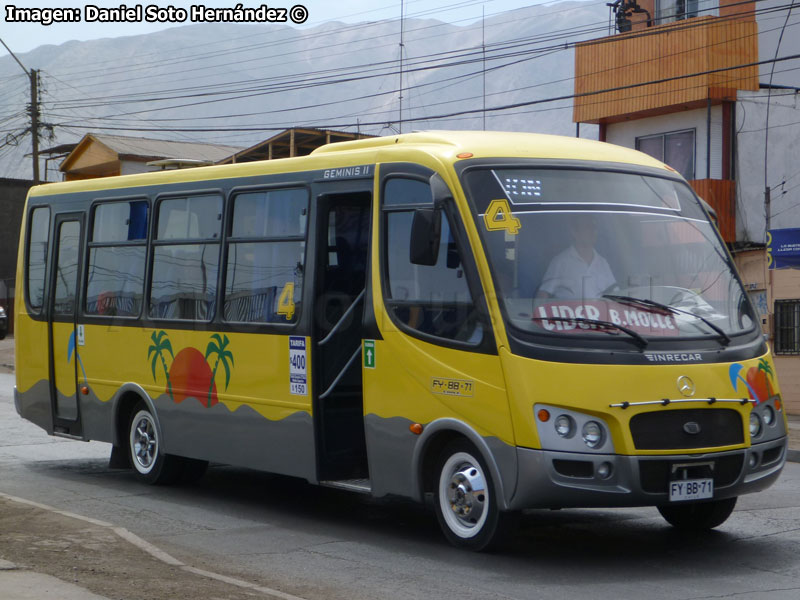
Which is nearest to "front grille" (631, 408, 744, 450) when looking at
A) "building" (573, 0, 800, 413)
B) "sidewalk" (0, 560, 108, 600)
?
"sidewalk" (0, 560, 108, 600)

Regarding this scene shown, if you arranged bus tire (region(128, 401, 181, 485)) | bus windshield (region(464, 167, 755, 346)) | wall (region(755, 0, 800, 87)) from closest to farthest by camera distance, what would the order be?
bus windshield (region(464, 167, 755, 346))
bus tire (region(128, 401, 181, 485))
wall (region(755, 0, 800, 87))

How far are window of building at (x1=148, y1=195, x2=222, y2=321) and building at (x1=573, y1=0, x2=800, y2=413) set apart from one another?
49.4 feet

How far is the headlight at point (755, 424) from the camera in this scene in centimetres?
821

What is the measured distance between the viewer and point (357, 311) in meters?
9.51

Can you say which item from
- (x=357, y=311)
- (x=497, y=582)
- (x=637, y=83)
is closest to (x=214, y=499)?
(x=357, y=311)

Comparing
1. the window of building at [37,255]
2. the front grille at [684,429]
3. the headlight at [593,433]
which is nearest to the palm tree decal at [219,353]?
the window of building at [37,255]

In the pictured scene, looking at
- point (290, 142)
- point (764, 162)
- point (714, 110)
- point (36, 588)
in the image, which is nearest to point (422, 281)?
point (36, 588)

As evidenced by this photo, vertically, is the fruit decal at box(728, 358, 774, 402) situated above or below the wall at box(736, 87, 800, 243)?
below

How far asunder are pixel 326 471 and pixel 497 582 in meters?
2.50

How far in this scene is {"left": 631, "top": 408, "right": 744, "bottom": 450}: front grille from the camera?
7754mm

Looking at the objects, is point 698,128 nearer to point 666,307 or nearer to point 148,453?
point 148,453

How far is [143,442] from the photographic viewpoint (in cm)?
1204

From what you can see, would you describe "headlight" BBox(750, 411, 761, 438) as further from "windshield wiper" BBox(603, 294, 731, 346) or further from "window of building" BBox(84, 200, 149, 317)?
"window of building" BBox(84, 200, 149, 317)

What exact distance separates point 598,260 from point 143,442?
556 centimetres
